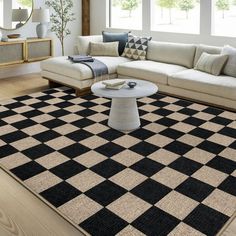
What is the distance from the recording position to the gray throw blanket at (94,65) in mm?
4453

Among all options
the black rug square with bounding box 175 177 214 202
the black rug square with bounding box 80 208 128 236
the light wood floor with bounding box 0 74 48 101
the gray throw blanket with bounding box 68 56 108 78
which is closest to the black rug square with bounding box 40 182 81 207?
the black rug square with bounding box 80 208 128 236

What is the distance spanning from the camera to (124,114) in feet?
10.8

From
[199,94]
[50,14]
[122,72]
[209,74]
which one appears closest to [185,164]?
[199,94]

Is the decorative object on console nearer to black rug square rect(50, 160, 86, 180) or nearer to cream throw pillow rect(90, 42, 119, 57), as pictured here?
cream throw pillow rect(90, 42, 119, 57)

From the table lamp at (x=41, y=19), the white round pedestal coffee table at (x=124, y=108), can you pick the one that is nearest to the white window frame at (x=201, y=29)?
the table lamp at (x=41, y=19)

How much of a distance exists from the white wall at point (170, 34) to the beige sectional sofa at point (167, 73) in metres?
0.39

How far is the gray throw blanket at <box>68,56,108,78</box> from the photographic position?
4453 mm

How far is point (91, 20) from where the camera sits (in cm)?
648

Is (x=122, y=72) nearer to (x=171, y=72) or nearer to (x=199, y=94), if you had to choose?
(x=171, y=72)

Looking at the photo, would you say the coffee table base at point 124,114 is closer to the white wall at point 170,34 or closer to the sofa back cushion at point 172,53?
the sofa back cushion at point 172,53

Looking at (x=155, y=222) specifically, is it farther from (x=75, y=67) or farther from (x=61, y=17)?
(x=61, y=17)

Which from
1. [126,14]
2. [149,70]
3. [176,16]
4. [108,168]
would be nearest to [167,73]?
[149,70]

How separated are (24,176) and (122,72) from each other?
8.68ft

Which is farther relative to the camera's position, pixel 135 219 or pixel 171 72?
pixel 171 72
